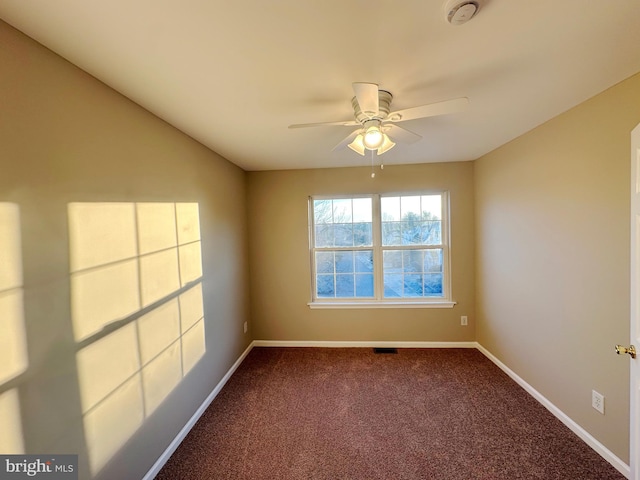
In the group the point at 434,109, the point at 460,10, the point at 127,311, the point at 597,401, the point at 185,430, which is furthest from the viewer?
the point at 185,430

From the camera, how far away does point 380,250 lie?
142 inches

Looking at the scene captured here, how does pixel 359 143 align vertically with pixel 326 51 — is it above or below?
below

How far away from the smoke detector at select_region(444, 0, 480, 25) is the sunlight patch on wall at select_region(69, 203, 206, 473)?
5.84 feet

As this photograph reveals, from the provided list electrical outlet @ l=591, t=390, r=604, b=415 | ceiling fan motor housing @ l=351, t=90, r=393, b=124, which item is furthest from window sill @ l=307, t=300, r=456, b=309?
ceiling fan motor housing @ l=351, t=90, r=393, b=124

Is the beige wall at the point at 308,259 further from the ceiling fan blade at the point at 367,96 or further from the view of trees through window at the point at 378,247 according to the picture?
the ceiling fan blade at the point at 367,96

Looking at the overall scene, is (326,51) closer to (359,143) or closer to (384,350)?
(359,143)

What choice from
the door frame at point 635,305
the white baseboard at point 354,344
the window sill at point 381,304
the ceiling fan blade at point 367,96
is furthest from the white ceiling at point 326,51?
the white baseboard at point 354,344

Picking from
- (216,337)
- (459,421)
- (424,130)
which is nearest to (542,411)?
(459,421)

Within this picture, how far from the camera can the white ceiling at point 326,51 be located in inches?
38.4

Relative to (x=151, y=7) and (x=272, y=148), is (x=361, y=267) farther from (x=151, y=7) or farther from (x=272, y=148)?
(x=151, y=7)

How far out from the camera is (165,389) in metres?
1.86

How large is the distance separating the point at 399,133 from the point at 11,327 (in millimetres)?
2206

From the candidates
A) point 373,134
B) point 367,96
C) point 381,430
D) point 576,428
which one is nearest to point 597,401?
point 576,428

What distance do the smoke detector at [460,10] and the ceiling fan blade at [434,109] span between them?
13.9 inches
